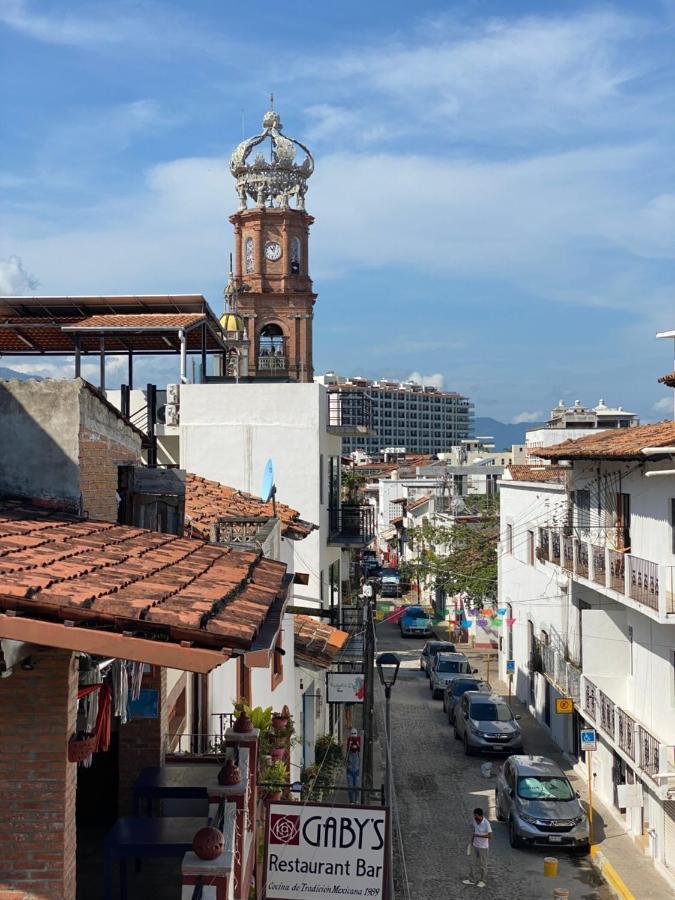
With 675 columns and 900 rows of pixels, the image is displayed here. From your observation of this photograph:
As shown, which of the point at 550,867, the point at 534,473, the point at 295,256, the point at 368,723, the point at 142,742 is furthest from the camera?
the point at 295,256

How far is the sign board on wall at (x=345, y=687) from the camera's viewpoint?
2194cm

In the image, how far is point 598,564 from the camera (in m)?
26.0

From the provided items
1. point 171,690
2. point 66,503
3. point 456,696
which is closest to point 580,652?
point 456,696

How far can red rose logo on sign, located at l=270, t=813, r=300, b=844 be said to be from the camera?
8844 millimetres

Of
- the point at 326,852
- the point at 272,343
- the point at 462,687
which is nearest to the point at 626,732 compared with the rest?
the point at 462,687

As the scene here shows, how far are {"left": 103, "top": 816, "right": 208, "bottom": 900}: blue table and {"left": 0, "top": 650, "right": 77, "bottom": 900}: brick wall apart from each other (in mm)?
1534

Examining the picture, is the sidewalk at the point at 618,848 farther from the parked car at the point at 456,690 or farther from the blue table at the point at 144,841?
the blue table at the point at 144,841

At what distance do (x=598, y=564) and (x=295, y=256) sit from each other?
33348mm

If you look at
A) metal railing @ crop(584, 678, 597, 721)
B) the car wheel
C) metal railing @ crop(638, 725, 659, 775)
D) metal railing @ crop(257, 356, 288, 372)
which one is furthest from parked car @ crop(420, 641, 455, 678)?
metal railing @ crop(638, 725, 659, 775)

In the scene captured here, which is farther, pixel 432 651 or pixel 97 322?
pixel 432 651

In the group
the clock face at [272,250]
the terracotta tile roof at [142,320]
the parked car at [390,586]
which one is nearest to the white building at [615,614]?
the terracotta tile roof at [142,320]

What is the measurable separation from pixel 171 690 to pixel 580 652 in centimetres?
1918

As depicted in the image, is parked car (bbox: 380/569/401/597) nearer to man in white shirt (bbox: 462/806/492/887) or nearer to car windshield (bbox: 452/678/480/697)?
car windshield (bbox: 452/678/480/697)

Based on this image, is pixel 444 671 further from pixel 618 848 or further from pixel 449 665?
pixel 618 848
